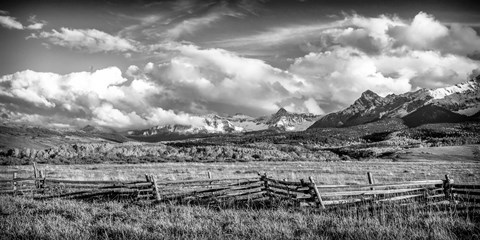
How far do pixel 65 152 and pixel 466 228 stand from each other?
262ft

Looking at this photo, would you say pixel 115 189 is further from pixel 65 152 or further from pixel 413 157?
pixel 413 157

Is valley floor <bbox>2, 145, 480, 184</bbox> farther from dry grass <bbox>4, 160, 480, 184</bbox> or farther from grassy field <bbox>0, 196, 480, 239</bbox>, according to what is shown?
grassy field <bbox>0, 196, 480, 239</bbox>

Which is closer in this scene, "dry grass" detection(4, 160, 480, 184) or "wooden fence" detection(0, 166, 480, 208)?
"wooden fence" detection(0, 166, 480, 208)

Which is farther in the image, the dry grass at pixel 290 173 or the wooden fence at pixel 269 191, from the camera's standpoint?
the dry grass at pixel 290 173

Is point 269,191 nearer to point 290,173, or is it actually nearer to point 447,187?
point 447,187

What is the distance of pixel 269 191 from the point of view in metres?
15.5

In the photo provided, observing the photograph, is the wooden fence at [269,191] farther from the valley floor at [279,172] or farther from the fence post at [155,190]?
the valley floor at [279,172]

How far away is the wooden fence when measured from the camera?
41.1 feet

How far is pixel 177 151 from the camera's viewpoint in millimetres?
91125

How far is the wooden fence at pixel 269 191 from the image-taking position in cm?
1254

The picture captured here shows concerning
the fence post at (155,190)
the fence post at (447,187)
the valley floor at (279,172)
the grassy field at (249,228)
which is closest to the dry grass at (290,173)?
the valley floor at (279,172)

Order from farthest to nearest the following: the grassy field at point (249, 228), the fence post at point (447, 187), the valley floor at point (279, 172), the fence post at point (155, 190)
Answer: the valley floor at point (279, 172) → the fence post at point (155, 190) → the fence post at point (447, 187) → the grassy field at point (249, 228)

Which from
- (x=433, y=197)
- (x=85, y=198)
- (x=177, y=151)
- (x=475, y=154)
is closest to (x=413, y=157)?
(x=475, y=154)

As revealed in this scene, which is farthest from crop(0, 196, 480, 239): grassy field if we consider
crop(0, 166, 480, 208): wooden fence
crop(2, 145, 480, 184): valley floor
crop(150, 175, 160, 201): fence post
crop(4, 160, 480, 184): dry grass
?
crop(2, 145, 480, 184): valley floor
